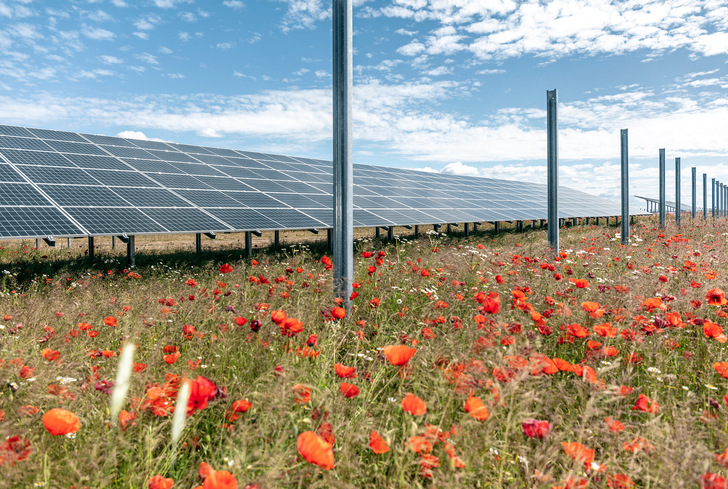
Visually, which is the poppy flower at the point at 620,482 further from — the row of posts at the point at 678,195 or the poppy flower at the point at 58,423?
the row of posts at the point at 678,195

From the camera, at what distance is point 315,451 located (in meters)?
1.30

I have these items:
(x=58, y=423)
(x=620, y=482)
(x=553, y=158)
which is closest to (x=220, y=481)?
(x=58, y=423)

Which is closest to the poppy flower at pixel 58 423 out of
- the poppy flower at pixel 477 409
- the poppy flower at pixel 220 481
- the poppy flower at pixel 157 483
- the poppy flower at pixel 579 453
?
the poppy flower at pixel 157 483

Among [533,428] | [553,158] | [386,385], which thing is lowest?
[386,385]

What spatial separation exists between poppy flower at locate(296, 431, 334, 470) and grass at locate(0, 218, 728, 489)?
0.18m

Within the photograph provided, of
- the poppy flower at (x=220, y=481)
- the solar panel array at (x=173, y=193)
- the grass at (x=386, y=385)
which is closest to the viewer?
the poppy flower at (x=220, y=481)

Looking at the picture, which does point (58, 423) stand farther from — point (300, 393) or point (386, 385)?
point (386, 385)

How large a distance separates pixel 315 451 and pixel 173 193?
34.7ft

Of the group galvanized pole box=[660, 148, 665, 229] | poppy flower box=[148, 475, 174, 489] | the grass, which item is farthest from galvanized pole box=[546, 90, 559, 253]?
galvanized pole box=[660, 148, 665, 229]

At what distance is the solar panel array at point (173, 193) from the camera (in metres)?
8.21

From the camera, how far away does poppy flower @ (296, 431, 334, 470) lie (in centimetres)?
129

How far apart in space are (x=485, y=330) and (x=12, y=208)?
8.55m

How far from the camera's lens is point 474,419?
5.65ft

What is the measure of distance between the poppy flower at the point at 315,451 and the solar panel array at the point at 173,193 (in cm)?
737
